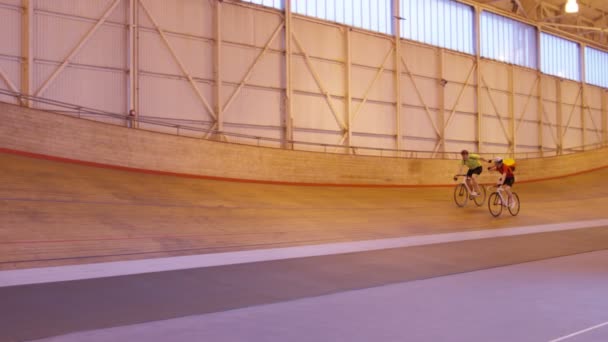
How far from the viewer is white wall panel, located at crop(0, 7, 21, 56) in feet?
55.1

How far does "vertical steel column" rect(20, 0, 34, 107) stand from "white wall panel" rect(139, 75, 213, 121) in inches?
136

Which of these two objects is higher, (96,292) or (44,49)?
(44,49)

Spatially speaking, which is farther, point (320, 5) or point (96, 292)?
point (320, 5)

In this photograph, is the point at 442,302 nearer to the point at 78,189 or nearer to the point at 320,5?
the point at 78,189

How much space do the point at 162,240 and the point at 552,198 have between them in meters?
18.3

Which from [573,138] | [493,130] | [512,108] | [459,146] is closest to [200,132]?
[459,146]

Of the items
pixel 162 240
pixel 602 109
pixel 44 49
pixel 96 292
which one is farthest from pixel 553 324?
pixel 602 109

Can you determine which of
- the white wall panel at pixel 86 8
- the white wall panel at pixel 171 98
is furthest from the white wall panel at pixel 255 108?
the white wall panel at pixel 86 8

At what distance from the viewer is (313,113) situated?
24.2m

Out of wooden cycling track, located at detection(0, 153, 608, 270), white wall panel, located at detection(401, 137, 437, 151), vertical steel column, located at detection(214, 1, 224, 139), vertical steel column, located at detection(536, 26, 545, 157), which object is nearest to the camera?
wooden cycling track, located at detection(0, 153, 608, 270)

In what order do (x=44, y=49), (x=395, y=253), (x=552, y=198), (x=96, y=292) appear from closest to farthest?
(x=96, y=292) < (x=395, y=253) < (x=44, y=49) < (x=552, y=198)

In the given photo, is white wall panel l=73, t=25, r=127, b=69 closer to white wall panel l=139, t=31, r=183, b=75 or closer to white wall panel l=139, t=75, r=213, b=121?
white wall panel l=139, t=31, r=183, b=75

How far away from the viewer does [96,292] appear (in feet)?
21.3

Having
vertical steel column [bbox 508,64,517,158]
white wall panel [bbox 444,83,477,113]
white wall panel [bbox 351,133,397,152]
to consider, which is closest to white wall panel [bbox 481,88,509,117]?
vertical steel column [bbox 508,64,517,158]
